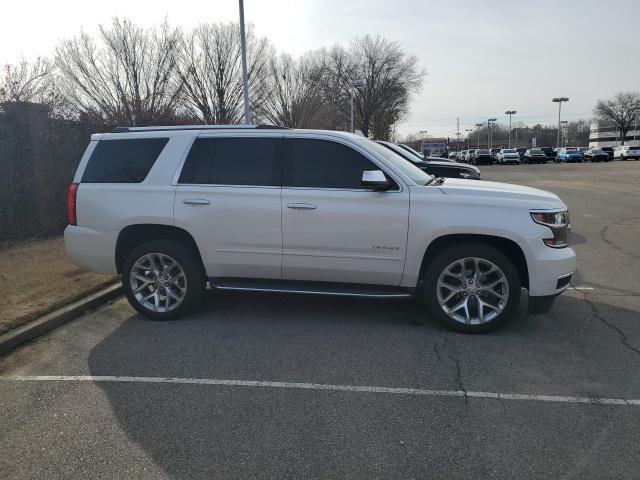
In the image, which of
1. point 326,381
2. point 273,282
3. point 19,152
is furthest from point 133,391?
point 19,152

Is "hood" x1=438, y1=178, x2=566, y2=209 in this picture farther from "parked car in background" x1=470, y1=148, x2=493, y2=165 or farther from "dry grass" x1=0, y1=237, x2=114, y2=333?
"parked car in background" x1=470, y1=148, x2=493, y2=165

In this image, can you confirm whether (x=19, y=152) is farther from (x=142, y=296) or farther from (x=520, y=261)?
(x=520, y=261)

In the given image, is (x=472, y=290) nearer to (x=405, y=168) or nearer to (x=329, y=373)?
(x=405, y=168)

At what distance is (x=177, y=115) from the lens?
913 inches

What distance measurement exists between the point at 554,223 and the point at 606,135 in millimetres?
148937

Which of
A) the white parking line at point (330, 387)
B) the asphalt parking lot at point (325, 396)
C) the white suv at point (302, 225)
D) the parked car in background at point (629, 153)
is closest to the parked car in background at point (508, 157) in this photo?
the parked car in background at point (629, 153)

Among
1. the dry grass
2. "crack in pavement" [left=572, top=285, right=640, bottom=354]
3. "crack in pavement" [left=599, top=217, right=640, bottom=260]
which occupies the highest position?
the dry grass

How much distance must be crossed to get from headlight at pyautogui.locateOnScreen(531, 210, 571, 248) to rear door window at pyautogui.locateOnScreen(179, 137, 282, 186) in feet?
8.21

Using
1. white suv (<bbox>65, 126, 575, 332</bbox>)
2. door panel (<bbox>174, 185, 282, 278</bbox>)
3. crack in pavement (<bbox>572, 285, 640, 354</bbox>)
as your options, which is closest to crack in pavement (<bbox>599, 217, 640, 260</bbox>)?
crack in pavement (<bbox>572, 285, 640, 354</bbox>)

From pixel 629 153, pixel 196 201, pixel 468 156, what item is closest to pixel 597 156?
pixel 629 153

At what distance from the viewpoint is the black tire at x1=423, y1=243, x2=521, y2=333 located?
4.80 m

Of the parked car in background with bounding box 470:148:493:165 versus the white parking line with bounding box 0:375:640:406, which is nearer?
the white parking line with bounding box 0:375:640:406

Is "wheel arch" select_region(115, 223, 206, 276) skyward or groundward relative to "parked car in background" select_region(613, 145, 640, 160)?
groundward

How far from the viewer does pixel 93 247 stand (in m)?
5.55
